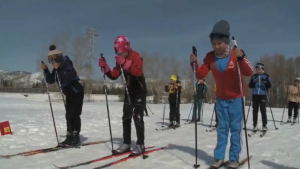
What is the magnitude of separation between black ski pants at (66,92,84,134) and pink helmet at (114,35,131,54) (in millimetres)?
1608

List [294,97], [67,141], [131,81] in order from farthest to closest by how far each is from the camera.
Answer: [294,97] < [67,141] < [131,81]

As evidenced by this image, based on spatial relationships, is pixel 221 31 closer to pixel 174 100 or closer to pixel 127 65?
pixel 127 65

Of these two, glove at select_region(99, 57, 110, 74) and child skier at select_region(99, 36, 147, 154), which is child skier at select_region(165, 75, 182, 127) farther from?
glove at select_region(99, 57, 110, 74)

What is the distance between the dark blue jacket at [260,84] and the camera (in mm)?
7850

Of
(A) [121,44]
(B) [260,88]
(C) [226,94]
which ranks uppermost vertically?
(A) [121,44]

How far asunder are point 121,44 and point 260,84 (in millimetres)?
5235

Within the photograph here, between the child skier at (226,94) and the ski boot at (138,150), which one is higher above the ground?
the child skier at (226,94)

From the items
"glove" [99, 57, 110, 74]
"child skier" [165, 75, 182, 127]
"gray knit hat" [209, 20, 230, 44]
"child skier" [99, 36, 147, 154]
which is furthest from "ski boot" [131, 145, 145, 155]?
"child skier" [165, 75, 182, 127]

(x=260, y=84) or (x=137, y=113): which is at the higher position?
(x=260, y=84)

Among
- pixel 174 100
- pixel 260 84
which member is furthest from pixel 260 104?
pixel 174 100

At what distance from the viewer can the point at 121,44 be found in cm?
448

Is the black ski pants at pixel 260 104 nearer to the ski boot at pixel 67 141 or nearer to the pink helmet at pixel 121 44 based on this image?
the pink helmet at pixel 121 44

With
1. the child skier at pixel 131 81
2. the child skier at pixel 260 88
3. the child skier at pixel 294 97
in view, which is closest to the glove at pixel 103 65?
the child skier at pixel 131 81

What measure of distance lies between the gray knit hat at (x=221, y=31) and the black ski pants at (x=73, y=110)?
3.18 m
